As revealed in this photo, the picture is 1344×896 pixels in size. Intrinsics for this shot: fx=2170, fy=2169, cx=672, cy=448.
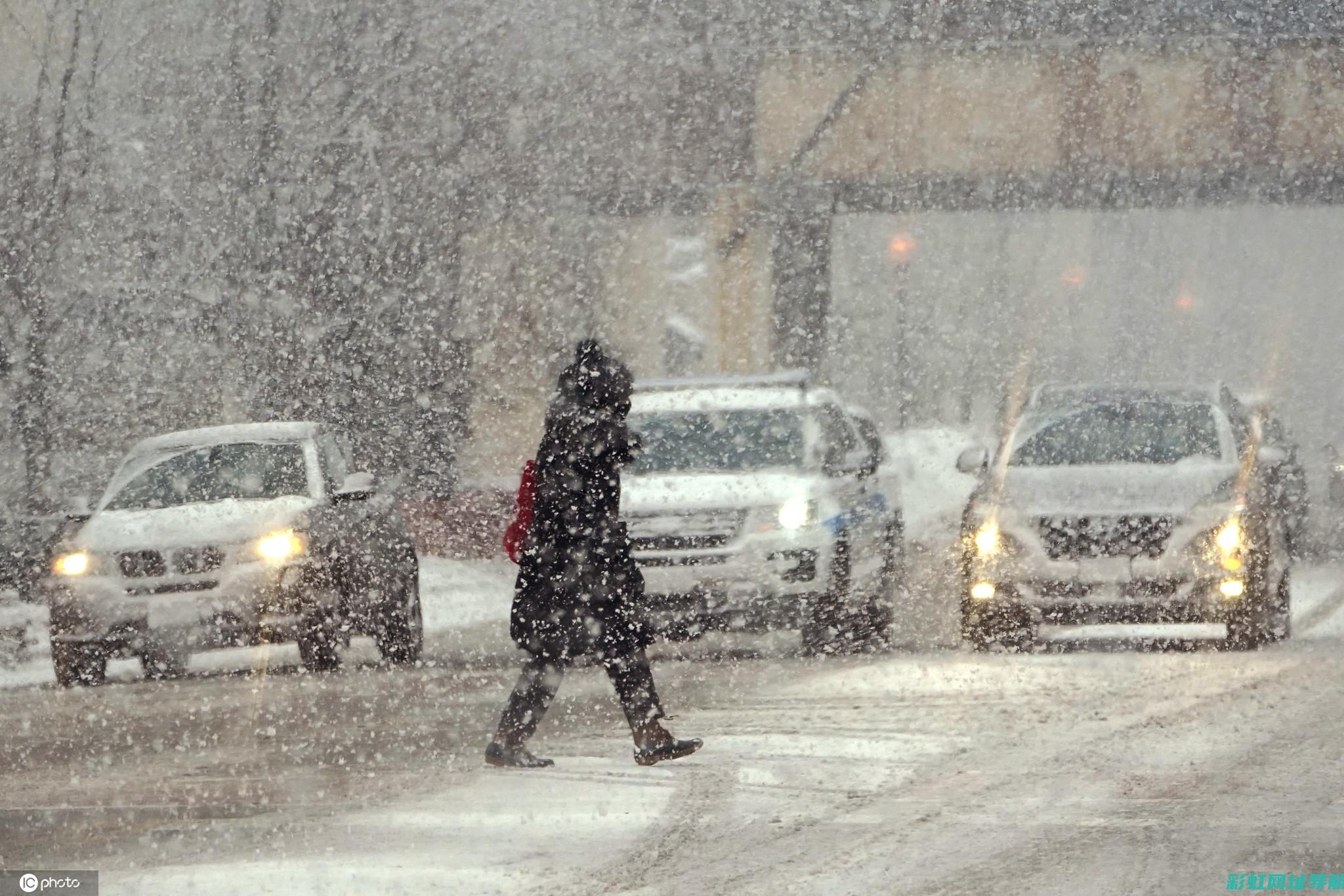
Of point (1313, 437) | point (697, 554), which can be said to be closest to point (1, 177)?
point (697, 554)

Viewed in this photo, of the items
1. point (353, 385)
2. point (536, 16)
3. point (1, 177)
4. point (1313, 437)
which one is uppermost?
point (536, 16)

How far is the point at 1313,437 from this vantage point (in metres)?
43.5

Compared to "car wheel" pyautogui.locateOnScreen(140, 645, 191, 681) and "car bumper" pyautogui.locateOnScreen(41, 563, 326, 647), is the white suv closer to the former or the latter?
"car bumper" pyautogui.locateOnScreen(41, 563, 326, 647)

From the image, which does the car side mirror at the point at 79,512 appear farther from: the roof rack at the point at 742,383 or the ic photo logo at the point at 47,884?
the ic photo logo at the point at 47,884

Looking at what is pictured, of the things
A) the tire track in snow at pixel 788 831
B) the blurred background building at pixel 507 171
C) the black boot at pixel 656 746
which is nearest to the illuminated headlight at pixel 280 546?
the black boot at pixel 656 746

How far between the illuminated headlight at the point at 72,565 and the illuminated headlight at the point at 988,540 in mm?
4993

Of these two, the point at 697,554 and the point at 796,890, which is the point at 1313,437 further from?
the point at 796,890

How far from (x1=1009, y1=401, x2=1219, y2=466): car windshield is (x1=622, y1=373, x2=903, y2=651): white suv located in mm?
1060

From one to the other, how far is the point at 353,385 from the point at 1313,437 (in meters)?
25.2

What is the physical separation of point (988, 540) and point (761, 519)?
4.33 feet

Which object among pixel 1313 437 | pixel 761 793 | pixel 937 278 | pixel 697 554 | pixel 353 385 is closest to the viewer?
pixel 761 793

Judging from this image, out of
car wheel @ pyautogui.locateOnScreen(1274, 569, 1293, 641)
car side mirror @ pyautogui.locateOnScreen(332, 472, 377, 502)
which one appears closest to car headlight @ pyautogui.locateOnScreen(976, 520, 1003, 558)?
car wheel @ pyautogui.locateOnScreen(1274, 569, 1293, 641)

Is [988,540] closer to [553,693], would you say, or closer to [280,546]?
[280,546]

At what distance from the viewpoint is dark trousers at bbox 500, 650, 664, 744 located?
8180 mm
